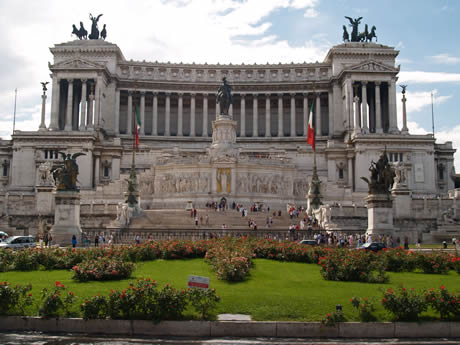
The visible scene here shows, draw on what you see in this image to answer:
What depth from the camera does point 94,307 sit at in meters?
15.8

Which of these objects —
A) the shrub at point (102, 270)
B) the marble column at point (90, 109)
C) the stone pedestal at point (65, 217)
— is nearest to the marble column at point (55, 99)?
the marble column at point (90, 109)

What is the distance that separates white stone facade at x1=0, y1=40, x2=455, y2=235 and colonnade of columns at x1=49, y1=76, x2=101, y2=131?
220 millimetres

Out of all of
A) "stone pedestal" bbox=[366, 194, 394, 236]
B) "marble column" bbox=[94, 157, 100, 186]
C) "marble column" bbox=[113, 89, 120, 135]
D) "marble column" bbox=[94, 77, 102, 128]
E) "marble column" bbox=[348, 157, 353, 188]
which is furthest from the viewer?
"marble column" bbox=[113, 89, 120, 135]

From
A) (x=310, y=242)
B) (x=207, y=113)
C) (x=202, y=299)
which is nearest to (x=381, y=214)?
(x=310, y=242)

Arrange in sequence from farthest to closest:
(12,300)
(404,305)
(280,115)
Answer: (280,115)
(12,300)
(404,305)

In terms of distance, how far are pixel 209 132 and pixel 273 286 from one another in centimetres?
8684

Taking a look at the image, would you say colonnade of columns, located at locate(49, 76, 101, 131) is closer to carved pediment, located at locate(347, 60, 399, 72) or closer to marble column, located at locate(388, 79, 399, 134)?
carved pediment, located at locate(347, 60, 399, 72)

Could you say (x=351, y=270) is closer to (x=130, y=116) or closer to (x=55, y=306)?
(x=55, y=306)

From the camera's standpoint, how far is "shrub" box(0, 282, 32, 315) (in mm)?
16359

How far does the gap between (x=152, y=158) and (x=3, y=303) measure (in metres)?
67.4

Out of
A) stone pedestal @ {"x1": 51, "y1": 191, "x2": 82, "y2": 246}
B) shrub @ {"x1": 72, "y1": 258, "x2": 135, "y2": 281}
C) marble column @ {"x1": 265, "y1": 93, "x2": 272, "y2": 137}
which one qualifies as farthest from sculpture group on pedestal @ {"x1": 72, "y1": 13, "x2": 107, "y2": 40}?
shrub @ {"x1": 72, "y1": 258, "x2": 135, "y2": 281}

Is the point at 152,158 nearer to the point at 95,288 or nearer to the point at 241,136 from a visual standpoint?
the point at 241,136

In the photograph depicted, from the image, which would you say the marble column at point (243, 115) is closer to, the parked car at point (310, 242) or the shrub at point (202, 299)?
the parked car at point (310, 242)

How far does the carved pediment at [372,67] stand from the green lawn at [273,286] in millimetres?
75853
